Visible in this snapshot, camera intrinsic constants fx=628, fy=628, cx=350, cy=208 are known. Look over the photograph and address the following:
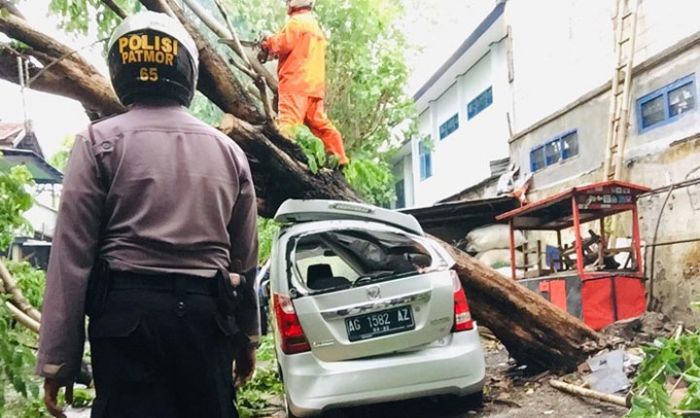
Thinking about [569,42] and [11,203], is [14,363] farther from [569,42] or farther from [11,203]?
[569,42]

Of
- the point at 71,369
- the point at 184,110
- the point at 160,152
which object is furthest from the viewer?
the point at 184,110

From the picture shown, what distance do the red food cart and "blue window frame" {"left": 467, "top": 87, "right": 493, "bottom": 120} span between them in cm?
704

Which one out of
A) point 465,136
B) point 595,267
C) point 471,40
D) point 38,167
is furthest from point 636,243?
point 38,167

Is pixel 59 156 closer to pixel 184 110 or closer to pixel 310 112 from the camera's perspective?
pixel 310 112

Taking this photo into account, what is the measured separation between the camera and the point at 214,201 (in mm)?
2031

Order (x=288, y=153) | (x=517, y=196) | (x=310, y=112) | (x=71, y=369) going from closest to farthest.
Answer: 1. (x=71, y=369)
2. (x=288, y=153)
3. (x=310, y=112)
4. (x=517, y=196)

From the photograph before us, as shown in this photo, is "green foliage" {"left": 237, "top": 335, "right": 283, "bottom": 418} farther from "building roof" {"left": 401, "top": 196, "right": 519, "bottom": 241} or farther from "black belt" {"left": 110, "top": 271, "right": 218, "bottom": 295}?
"building roof" {"left": 401, "top": 196, "right": 519, "bottom": 241}

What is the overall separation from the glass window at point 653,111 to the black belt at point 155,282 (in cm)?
877

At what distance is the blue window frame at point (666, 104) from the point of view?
844 cm

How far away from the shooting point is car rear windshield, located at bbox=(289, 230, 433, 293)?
5277 millimetres

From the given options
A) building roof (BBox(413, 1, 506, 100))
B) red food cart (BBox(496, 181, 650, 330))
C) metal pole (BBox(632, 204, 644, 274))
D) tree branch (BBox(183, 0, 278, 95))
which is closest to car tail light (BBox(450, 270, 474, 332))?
tree branch (BBox(183, 0, 278, 95))

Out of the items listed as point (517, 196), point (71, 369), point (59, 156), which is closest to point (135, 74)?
point (71, 369)

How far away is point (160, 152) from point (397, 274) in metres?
3.02

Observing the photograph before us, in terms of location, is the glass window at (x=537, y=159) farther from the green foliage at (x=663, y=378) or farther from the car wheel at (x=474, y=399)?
the green foliage at (x=663, y=378)
